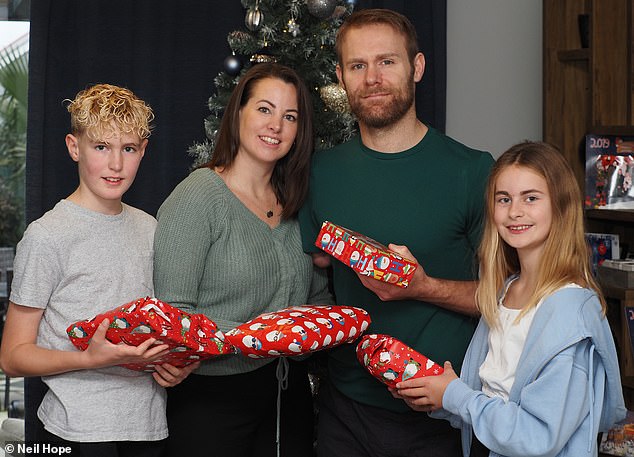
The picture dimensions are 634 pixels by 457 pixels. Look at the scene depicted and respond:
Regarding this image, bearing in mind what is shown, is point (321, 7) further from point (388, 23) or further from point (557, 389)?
point (557, 389)

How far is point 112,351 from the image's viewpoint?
5.64ft

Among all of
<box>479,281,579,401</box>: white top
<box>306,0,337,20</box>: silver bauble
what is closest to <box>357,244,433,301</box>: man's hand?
<box>479,281,579,401</box>: white top

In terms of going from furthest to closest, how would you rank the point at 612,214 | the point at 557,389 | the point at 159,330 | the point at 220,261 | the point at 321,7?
1. the point at 612,214
2. the point at 321,7
3. the point at 220,261
4. the point at 159,330
5. the point at 557,389

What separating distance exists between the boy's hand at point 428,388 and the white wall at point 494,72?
7.29 ft

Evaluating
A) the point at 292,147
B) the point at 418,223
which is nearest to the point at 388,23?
the point at 292,147

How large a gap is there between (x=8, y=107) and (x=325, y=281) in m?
1.90

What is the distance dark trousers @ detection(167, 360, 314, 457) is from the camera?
2.04 m

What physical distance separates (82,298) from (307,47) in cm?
157

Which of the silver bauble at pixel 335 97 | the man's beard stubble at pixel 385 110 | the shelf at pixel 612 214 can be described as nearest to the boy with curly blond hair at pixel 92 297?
the man's beard stubble at pixel 385 110

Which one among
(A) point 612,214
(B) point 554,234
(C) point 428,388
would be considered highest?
(A) point 612,214

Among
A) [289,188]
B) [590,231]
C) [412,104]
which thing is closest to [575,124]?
[590,231]

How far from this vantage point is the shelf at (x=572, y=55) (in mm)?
3342

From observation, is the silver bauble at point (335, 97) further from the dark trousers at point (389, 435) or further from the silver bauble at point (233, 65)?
the dark trousers at point (389, 435)

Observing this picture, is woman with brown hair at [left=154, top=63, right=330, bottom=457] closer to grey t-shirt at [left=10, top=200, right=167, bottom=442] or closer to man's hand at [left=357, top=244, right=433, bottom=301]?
grey t-shirt at [left=10, top=200, right=167, bottom=442]
